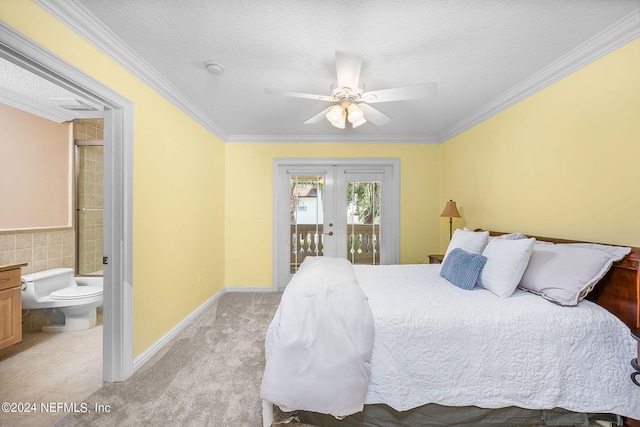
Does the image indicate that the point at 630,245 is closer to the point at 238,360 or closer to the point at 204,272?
the point at 238,360

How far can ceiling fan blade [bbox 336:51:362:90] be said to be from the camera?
1.64 m

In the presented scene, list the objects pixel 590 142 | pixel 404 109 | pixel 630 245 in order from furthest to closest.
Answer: pixel 404 109 < pixel 590 142 < pixel 630 245

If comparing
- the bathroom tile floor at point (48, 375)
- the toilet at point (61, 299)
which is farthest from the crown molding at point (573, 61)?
the toilet at point (61, 299)

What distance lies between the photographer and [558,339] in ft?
4.66

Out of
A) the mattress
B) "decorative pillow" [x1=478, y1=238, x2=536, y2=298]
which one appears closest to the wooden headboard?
the mattress

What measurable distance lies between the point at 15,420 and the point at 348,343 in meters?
2.15

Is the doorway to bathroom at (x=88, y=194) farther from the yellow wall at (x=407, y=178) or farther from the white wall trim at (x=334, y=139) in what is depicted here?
the white wall trim at (x=334, y=139)

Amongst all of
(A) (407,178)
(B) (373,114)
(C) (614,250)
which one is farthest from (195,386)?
(A) (407,178)

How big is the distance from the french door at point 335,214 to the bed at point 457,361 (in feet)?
8.68

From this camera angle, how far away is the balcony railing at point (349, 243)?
4.21 m

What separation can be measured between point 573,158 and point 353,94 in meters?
1.85

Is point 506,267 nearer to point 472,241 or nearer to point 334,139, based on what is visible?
point 472,241

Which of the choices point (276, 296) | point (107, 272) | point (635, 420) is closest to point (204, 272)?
point (276, 296)

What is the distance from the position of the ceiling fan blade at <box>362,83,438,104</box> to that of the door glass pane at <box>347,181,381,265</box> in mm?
2234
